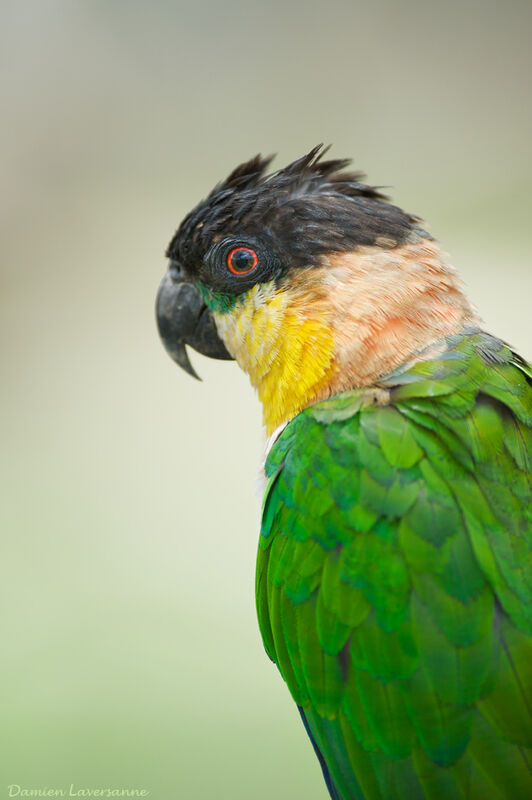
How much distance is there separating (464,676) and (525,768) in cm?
11

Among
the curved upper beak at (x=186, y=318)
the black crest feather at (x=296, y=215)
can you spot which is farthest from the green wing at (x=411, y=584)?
the curved upper beak at (x=186, y=318)

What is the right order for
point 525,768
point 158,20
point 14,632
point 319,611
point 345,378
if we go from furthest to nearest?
point 158,20 → point 14,632 → point 345,378 → point 319,611 → point 525,768

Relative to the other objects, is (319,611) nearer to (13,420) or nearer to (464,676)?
(464,676)

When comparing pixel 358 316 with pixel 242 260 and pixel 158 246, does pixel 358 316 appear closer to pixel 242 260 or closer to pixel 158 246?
pixel 242 260

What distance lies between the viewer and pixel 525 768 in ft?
2.36

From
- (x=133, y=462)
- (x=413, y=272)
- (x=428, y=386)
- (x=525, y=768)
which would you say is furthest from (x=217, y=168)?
(x=525, y=768)

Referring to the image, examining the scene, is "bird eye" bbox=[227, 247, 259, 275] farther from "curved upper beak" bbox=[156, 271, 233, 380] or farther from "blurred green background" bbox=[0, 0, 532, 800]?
"blurred green background" bbox=[0, 0, 532, 800]

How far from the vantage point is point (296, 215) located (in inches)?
41.0

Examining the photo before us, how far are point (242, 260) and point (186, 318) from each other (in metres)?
0.19

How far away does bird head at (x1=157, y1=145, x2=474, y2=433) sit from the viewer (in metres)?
0.99

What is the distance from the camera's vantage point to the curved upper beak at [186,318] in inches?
47.2
